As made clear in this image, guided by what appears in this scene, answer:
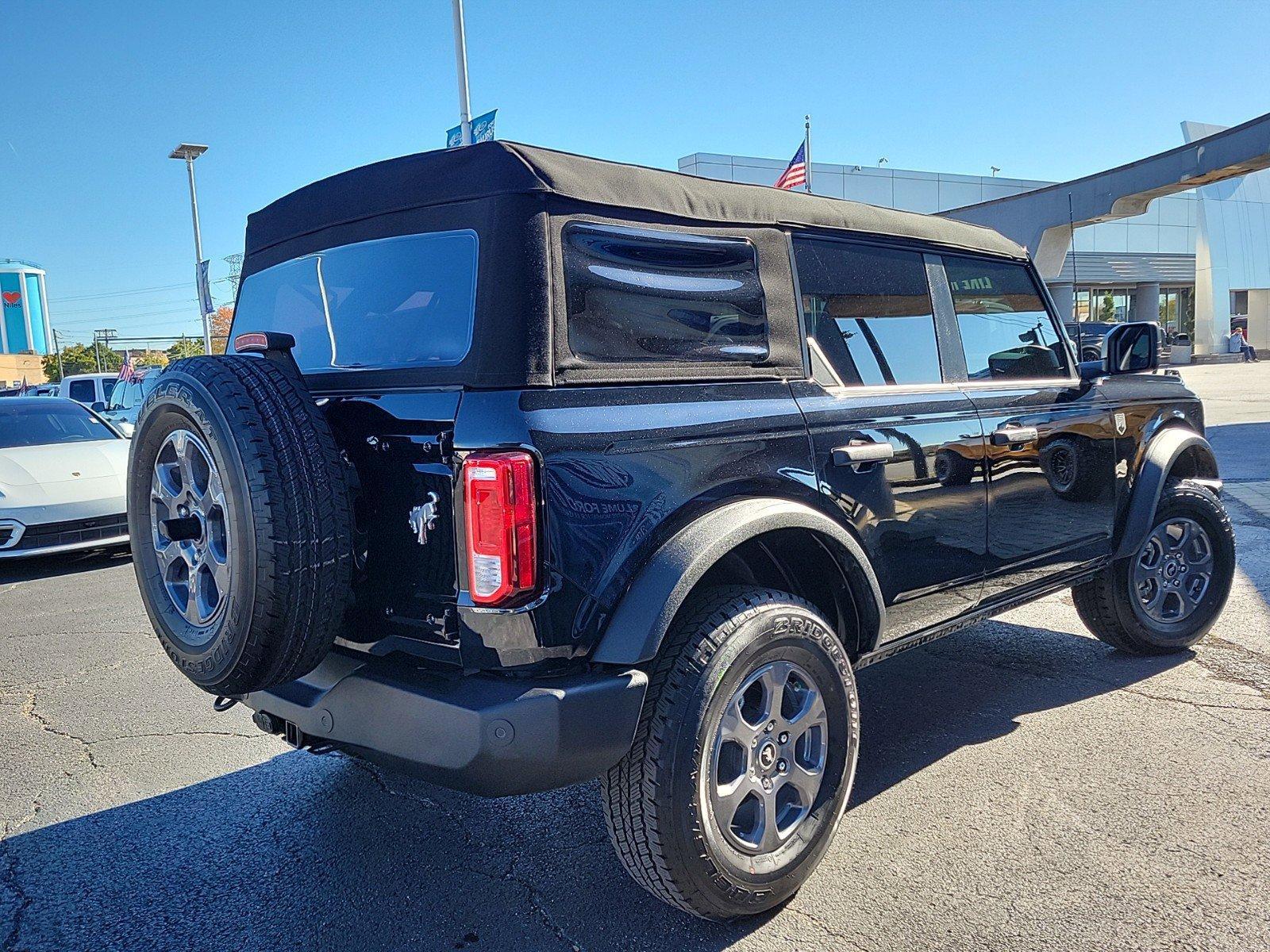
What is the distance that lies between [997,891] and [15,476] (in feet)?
23.9

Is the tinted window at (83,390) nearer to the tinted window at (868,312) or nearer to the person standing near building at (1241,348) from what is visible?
the tinted window at (868,312)

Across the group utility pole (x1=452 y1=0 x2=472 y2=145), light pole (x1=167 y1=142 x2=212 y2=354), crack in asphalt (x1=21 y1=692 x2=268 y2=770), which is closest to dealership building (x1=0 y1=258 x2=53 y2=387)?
light pole (x1=167 y1=142 x2=212 y2=354)

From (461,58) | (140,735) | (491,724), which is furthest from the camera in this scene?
(461,58)

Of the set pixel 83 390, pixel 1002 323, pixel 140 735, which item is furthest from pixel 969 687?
pixel 83 390

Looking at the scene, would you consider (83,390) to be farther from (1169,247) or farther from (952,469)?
(1169,247)

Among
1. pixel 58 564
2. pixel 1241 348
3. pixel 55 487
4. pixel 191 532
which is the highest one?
pixel 1241 348

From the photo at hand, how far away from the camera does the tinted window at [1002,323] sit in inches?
141

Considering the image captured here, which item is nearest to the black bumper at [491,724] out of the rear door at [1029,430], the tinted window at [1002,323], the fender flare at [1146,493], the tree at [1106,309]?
the rear door at [1029,430]

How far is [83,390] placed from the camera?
1905 centimetres

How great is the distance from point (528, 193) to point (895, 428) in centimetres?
137

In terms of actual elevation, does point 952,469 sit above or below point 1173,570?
above

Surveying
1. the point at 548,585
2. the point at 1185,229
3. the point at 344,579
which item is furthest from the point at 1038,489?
the point at 1185,229

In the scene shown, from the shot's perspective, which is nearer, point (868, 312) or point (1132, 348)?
point (868, 312)

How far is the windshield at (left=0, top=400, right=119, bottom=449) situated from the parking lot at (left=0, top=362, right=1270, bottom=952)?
160 inches
